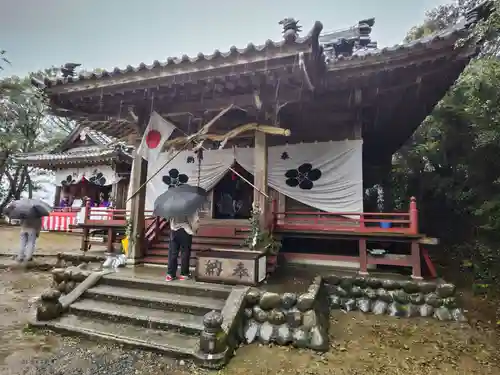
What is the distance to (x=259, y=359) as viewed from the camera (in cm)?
369

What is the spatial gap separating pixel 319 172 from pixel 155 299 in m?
4.95

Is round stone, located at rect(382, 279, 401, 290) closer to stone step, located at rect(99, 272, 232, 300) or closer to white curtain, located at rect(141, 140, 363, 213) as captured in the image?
white curtain, located at rect(141, 140, 363, 213)

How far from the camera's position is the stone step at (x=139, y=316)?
4133 mm

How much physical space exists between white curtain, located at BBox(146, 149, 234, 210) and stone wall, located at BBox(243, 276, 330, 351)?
4588mm

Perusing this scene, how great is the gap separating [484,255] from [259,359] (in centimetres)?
690

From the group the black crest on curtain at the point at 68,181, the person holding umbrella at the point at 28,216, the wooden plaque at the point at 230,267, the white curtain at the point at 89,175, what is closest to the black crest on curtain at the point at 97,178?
the white curtain at the point at 89,175

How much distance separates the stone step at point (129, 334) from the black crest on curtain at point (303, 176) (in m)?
4.86

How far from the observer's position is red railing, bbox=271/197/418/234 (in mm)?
6004

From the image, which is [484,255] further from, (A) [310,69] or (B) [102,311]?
(B) [102,311]

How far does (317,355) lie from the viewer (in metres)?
3.81

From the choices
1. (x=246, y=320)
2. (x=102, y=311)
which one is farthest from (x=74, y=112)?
(x=246, y=320)

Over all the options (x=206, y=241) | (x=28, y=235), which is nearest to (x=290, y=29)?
(x=206, y=241)

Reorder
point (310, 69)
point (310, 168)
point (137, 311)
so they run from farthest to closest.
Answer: point (310, 168)
point (310, 69)
point (137, 311)

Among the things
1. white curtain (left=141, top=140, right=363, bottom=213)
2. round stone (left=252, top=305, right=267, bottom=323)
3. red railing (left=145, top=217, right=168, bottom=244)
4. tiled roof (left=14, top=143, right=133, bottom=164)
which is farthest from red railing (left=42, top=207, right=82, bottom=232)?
round stone (left=252, top=305, right=267, bottom=323)
